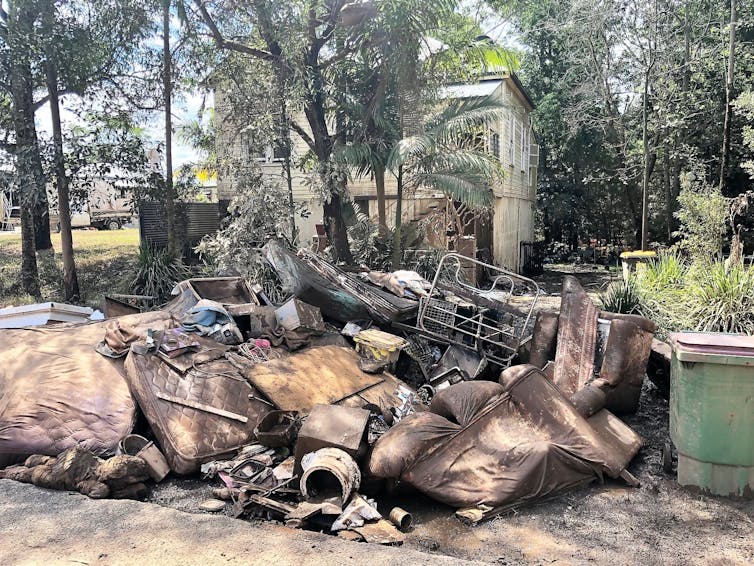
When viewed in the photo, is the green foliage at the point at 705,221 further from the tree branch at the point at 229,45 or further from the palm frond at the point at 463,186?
the tree branch at the point at 229,45

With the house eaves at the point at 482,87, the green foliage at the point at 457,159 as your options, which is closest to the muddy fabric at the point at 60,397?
the green foliage at the point at 457,159

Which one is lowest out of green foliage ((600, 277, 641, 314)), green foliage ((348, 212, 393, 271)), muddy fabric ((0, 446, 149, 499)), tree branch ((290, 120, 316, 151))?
muddy fabric ((0, 446, 149, 499))

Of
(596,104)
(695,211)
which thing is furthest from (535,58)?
(695,211)

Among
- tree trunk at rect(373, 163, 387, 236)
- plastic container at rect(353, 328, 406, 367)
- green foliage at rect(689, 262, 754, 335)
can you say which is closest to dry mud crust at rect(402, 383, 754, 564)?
plastic container at rect(353, 328, 406, 367)

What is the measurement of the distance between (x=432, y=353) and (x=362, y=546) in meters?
3.50

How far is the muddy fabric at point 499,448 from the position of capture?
3.80 metres

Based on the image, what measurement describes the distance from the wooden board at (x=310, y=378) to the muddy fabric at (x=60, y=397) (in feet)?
3.69

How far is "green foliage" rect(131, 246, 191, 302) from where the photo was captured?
411 inches

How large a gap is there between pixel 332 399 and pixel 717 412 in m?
2.97

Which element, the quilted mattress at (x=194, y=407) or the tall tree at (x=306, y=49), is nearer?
the quilted mattress at (x=194, y=407)

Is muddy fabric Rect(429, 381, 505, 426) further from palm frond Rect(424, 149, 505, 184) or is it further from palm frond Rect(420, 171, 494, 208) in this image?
palm frond Rect(424, 149, 505, 184)

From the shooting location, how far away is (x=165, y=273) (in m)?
10.6

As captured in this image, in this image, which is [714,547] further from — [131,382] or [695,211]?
[695,211]

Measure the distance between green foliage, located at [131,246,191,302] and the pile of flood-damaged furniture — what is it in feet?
12.0
